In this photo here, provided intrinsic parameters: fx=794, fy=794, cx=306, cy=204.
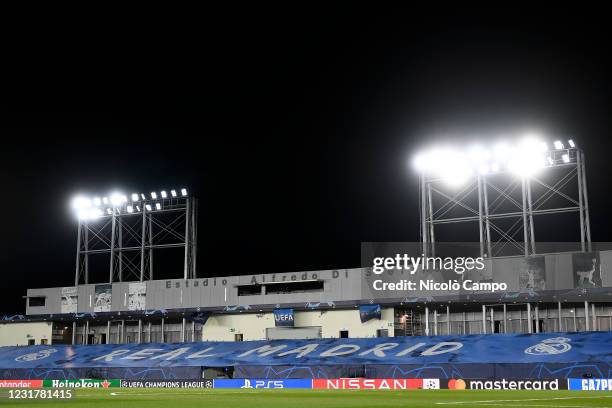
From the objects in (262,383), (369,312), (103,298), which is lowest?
(262,383)

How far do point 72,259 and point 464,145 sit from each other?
51712mm

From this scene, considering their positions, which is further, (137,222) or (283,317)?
(137,222)

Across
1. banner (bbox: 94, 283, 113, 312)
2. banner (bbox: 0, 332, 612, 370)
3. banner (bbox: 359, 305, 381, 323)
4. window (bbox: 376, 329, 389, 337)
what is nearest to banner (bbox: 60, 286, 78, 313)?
banner (bbox: 94, 283, 113, 312)

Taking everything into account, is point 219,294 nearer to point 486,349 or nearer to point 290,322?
point 290,322

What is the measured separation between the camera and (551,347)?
4831 cm

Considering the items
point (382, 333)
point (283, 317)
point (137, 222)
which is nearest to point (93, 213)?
point (137, 222)

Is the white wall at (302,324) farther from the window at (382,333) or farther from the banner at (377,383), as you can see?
the banner at (377,383)

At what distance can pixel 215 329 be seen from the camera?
213 feet

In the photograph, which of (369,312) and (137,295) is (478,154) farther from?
(137,295)

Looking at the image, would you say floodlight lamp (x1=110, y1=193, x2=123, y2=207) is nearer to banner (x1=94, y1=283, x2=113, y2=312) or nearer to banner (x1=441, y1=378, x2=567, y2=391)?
banner (x1=94, y1=283, x2=113, y2=312)

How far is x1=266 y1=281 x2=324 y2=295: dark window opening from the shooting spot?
2432 inches

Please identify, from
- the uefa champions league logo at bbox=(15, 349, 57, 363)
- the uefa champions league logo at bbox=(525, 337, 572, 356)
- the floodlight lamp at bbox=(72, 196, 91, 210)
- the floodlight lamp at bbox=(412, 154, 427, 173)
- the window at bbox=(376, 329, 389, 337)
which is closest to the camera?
the uefa champions league logo at bbox=(525, 337, 572, 356)

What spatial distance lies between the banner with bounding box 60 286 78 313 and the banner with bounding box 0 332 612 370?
456cm

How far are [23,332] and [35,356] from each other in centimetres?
857
